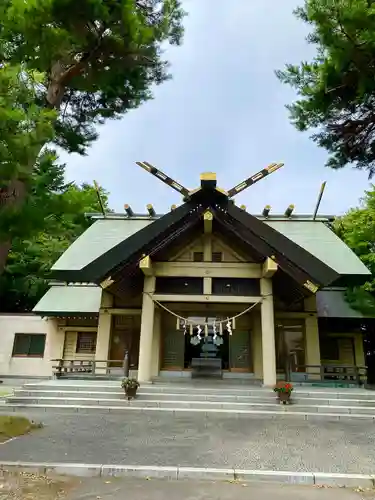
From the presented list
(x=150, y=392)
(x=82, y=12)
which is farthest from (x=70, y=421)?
(x=82, y=12)

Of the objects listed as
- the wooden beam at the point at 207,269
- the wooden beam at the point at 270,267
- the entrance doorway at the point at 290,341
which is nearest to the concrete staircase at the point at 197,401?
the wooden beam at the point at 270,267

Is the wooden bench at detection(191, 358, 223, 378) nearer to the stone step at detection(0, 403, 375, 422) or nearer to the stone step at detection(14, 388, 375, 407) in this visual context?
the stone step at detection(14, 388, 375, 407)

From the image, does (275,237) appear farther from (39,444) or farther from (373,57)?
(39,444)

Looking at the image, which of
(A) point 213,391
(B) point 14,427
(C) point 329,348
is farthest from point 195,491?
(C) point 329,348

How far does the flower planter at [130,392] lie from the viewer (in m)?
9.35

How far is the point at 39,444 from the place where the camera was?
19.2ft

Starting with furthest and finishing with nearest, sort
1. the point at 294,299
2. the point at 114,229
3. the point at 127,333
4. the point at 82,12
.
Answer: the point at 114,229
the point at 127,333
the point at 294,299
the point at 82,12

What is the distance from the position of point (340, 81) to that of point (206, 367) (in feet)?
31.6

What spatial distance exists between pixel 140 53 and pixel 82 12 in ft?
6.36

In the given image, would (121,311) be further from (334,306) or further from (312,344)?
(334,306)

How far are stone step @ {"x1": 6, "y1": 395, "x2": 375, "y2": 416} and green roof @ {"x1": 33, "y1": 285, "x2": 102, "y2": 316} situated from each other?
5.84m

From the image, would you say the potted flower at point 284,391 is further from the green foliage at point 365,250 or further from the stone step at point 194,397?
the green foliage at point 365,250

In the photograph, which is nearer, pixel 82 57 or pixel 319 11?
pixel 319 11

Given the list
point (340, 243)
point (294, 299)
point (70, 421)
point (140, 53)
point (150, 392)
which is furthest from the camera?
point (340, 243)
